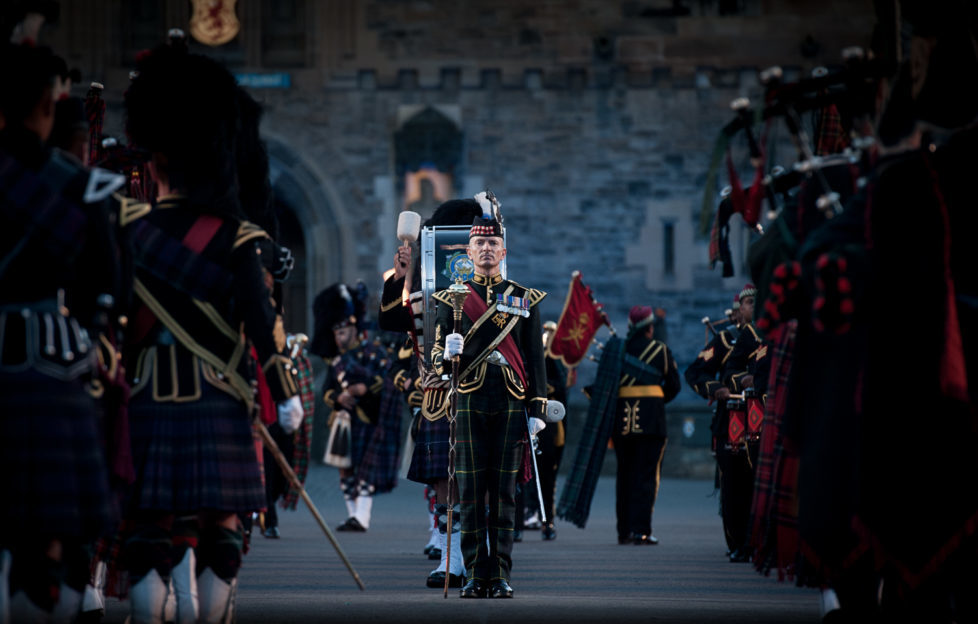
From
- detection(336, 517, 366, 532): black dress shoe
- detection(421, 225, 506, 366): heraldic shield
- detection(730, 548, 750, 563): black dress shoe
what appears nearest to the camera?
detection(421, 225, 506, 366): heraldic shield

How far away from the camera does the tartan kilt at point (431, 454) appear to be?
10125mm

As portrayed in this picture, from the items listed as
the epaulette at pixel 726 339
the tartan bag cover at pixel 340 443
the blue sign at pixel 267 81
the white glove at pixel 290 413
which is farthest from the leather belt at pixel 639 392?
the blue sign at pixel 267 81

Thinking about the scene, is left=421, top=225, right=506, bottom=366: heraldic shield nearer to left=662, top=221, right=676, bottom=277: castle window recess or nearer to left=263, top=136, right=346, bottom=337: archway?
left=263, top=136, right=346, bottom=337: archway

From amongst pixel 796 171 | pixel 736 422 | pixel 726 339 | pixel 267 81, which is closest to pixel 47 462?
pixel 796 171

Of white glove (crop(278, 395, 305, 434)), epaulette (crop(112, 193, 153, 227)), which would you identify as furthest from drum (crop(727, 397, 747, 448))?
epaulette (crop(112, 193, 153, 227))

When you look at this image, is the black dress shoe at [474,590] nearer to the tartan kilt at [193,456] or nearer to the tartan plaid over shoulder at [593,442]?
the tartan kilt at [193,456]

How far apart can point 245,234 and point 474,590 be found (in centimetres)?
330

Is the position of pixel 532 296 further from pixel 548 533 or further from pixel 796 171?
pixel 548 533

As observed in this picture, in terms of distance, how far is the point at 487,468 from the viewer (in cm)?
890

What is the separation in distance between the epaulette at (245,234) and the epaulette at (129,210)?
1.22 feet

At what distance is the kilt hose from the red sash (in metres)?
0.11

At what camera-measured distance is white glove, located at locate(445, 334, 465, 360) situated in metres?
8.73

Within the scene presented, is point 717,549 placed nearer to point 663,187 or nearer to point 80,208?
point 80,208

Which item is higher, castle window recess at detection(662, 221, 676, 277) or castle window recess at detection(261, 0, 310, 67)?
castle window recess at detection(261, 0, 310, 67)
